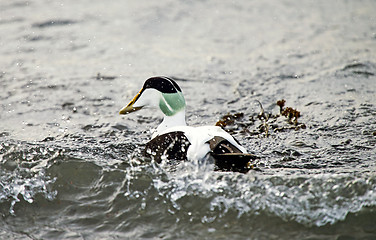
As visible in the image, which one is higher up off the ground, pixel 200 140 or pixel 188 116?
pixel 200 140

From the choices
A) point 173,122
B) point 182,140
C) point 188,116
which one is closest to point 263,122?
point 188,116

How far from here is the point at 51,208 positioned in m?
4.45

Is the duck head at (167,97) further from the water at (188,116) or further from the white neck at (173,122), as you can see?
the water at (188,116)

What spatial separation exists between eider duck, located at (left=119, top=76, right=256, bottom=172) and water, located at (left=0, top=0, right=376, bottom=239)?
0.44 feet

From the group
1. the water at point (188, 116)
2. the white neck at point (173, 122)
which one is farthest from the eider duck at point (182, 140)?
the water at point (188, 116)

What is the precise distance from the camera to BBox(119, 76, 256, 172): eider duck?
4445 millimetres

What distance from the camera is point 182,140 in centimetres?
456

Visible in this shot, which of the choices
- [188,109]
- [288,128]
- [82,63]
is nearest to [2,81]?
[82,63]

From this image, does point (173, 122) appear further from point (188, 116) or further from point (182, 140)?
point (188, 116)

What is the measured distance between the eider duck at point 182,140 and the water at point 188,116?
0.44ft

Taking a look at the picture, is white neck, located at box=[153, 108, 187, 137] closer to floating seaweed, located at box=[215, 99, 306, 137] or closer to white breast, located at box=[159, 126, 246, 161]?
white breast, located at box=[159, 126, 246, 161]

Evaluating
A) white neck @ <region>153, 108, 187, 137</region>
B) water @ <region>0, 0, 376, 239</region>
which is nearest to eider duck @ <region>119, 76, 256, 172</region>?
white neck @ <region>153, 108, 187, 137</region>

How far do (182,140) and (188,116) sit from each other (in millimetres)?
1861

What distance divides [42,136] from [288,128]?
8.64 feet
